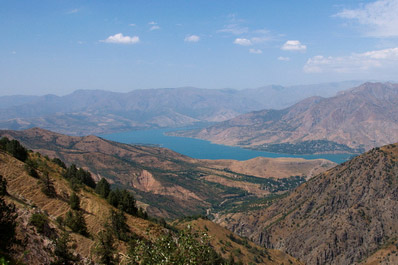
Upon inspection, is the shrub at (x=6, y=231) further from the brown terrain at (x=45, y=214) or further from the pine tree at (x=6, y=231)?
the brown terrain at (x=45, y=214)

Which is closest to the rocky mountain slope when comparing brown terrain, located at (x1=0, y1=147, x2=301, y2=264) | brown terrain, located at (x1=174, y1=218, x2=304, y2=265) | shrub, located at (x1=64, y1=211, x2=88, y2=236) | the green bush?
brown terrain, located at (x1=174, y1=218, x2=304, y2=265)

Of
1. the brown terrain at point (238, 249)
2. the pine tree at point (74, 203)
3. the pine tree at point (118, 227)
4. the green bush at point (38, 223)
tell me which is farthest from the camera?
the brown terrain at point (238, 249)

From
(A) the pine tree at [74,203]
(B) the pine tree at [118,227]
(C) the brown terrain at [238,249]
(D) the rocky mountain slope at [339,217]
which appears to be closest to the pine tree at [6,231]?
(B) the pine tree at [118,227]

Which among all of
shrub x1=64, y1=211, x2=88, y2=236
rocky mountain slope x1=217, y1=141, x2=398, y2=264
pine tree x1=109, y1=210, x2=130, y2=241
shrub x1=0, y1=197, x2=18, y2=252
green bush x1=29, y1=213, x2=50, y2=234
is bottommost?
rocky mountain slope x1=217, y1=141, x2=398, y2=264

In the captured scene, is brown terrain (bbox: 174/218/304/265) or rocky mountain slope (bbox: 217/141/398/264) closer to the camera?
brown terrain (bbox: 174/218/304/265)

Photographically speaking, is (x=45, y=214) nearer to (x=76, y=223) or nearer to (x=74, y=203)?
(x=76, y=223)

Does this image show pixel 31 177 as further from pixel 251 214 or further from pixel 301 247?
pixel 251 214

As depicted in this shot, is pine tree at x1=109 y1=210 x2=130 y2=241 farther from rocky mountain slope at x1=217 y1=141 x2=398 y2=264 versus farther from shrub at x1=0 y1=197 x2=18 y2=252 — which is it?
rocky mountain slope at x1=217 y1=141 x2=398 y2=264

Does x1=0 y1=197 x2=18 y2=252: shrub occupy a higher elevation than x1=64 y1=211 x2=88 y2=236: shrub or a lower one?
higher
